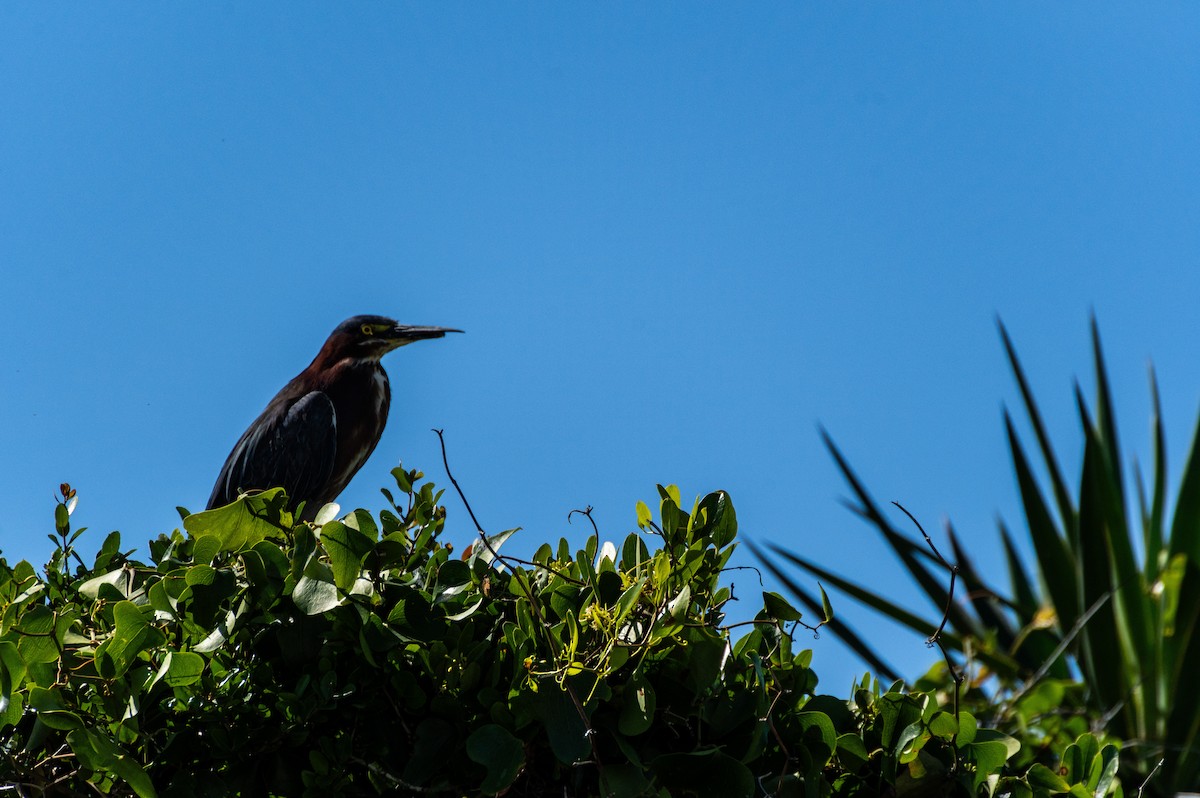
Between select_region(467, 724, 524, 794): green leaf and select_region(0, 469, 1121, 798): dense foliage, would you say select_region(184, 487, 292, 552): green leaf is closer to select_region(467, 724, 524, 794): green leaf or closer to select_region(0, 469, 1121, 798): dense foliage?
select_region(0, 469, 1121, 798): dense foliage

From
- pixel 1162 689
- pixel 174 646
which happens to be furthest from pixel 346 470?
pixel 1162 689

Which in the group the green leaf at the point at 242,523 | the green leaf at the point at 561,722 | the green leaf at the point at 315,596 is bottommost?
the green leaf at the point at 561,722

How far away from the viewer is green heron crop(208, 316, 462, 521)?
3865 millimetres

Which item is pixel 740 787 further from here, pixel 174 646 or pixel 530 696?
pixel 174 646

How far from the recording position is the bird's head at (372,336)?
161 inches

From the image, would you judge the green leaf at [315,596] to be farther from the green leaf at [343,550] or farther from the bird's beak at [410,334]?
the bird's beak at [410,334]

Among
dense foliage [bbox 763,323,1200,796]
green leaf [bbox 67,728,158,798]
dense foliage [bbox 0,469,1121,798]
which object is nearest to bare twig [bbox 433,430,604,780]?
dense foliage [bbox 0,469,1121,798]

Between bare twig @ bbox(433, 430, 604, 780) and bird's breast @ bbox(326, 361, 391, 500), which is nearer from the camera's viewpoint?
bare twig @ bbox(433, 430, 604, 780)

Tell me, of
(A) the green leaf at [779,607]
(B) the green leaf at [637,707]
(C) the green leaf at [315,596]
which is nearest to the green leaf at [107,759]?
(C) the green leaf at [315,596]

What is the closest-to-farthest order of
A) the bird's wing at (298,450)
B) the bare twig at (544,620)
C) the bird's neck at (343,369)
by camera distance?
the bare twig at (544,620) → the bird's wing at (298,450) → the bird's neck at (343,369)

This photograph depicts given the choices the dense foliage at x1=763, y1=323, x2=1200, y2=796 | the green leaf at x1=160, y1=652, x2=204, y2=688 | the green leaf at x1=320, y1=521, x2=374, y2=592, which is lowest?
the green leaf at x1=160, y1=652, x2=204, y2=688

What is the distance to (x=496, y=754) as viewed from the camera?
1.14 metres

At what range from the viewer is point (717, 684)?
1.24m

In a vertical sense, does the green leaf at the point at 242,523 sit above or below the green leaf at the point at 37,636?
above
